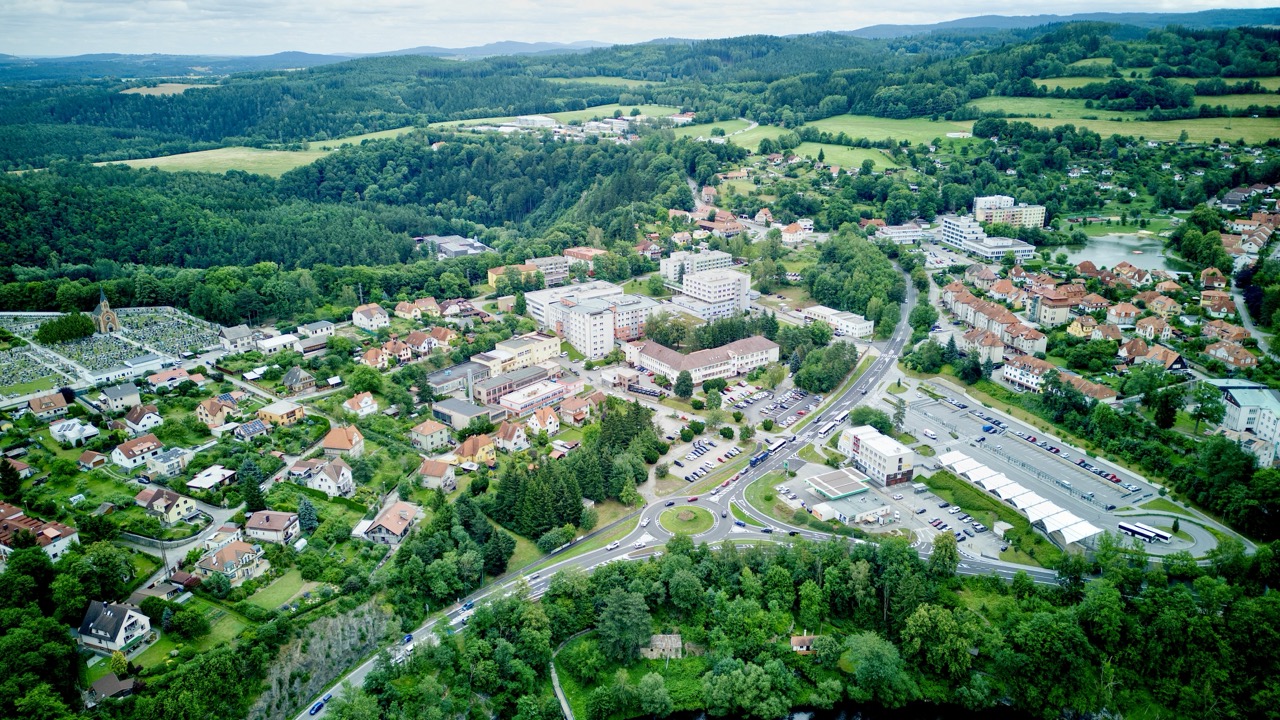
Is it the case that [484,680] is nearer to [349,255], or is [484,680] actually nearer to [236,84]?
[349,255]

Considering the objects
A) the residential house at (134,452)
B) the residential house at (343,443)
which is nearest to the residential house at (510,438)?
the residential house at (343,443)

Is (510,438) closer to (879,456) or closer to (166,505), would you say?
(166,505)

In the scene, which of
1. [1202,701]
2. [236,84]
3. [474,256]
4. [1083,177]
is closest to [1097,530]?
[1202,701]

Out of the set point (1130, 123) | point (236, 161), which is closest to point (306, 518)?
point (236, 161)

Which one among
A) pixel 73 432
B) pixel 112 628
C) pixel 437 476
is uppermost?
pixel 73 432

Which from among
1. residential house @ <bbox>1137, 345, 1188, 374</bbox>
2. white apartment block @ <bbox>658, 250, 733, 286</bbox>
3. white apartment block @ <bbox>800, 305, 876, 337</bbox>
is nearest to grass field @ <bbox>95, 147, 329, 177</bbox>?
white apartment block @ <bbox>658, 250, 733, 286</bbox>

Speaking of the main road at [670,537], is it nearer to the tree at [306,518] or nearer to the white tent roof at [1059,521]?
the white tent roof at [1059,521]

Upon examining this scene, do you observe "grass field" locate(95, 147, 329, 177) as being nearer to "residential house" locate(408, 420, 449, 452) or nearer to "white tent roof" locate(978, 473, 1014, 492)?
"residential house" locate(408, 420, 449, 452)
